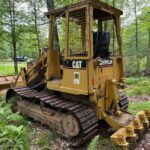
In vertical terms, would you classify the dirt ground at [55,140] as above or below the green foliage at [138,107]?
below

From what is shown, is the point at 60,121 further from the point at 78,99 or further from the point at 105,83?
the point at 105,83

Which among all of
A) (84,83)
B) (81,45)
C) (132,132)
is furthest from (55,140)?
(81,45)

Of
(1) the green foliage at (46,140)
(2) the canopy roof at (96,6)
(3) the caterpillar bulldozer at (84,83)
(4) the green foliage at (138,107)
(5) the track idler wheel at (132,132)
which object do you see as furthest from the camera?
(4) the green foliage at (138,107)

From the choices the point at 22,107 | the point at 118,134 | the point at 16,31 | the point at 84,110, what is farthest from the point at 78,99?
the point at 16,31

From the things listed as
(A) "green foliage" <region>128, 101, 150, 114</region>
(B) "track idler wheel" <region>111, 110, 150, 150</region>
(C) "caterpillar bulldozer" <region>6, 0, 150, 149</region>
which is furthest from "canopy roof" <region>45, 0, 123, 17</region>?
(A) "green foliage" <region>128, 101, 150, 114</region>

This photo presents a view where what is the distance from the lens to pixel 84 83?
182 inches

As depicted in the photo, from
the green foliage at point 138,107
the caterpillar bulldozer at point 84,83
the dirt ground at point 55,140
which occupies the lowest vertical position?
the dirt ground at point 55,140

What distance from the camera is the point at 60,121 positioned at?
5.02 m

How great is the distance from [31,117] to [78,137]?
179 centimetres

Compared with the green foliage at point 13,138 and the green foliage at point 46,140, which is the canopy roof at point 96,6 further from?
the green foliage at point 46,140

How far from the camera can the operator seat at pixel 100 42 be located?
16.2ft

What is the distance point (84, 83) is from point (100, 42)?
100 centimetres

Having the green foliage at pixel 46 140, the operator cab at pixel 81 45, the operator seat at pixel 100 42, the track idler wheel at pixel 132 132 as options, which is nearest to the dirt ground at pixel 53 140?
the green foliage at pixel 46 140

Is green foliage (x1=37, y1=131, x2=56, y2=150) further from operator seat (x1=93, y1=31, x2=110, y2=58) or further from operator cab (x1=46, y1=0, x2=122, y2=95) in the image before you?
operator seat (x1=93, y1=31, x2=110, y2=58)
